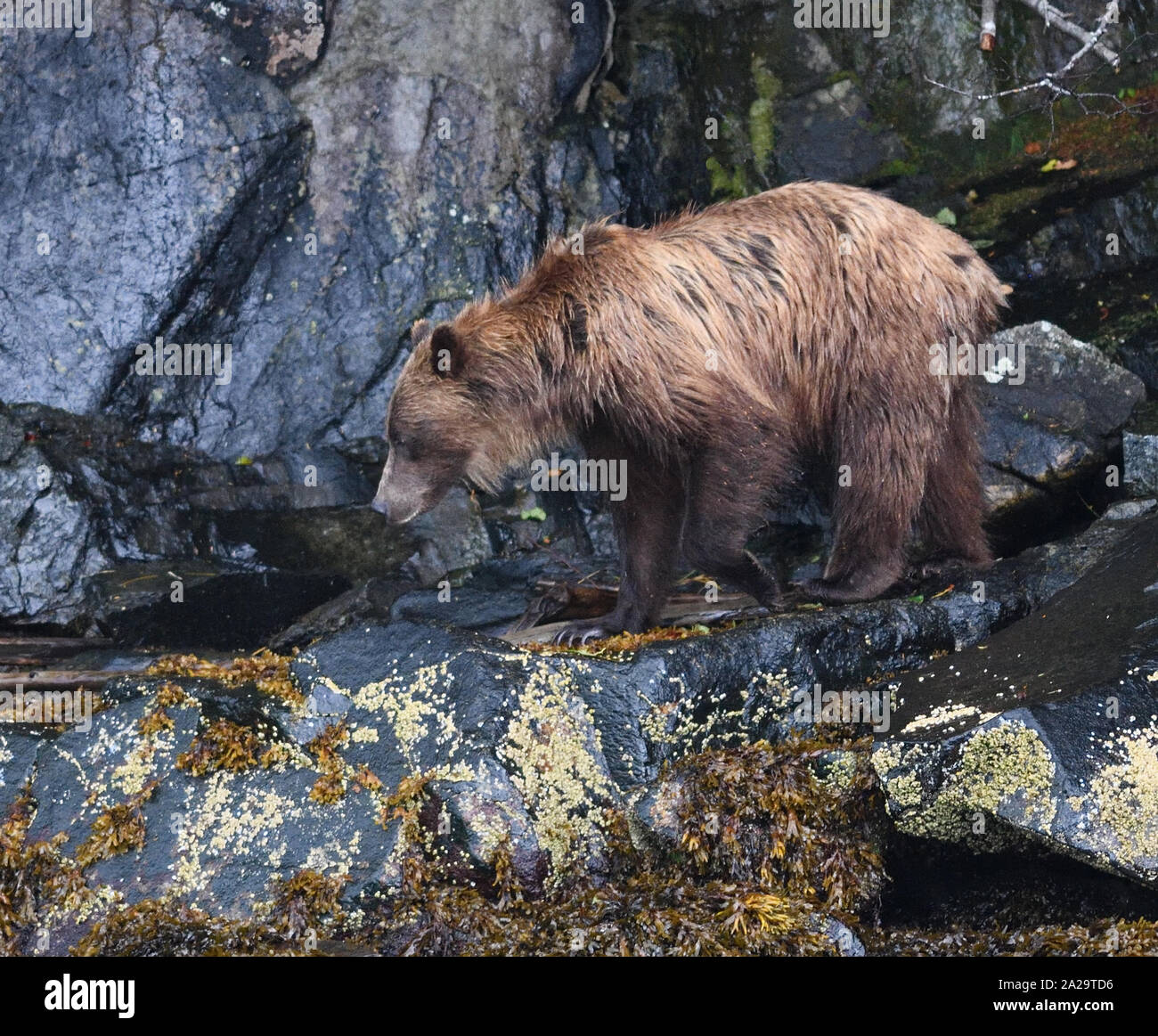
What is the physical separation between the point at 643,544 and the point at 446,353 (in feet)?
5.30

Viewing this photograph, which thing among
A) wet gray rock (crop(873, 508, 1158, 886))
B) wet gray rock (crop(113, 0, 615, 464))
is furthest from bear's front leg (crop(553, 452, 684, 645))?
wet gray rock (crop(113, 0, 615, 464))

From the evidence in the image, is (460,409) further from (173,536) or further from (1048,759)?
(1048,759)

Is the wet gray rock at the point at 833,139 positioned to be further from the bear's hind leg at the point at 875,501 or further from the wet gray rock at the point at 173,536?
the bear's hind leg at the point at 875,501

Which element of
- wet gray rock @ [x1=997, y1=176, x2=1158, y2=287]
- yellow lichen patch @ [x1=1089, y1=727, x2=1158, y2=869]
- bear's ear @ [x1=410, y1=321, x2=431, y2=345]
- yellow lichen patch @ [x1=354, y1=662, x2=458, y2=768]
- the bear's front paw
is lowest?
yellow lichen patch @ [x1=1089, y1=727, x2=1158, y2=869]

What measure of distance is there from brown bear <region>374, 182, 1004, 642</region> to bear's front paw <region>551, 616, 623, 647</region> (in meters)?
0.02

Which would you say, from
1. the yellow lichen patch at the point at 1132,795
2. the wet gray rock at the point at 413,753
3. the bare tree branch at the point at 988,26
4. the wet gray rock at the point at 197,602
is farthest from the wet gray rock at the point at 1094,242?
the yellow lichen patch at the point at 1132,795

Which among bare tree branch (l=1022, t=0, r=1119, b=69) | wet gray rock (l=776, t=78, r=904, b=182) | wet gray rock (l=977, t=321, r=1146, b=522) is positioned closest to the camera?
wet gray rock (l=977, t=321, r=1146, b=522)

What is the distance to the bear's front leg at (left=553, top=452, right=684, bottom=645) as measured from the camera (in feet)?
25.9

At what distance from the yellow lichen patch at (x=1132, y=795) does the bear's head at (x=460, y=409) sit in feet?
12.1

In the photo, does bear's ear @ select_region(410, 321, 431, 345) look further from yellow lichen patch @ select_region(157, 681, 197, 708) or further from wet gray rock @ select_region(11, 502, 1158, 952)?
yellow lichen patch @ select_region(157, 681, 197, 708)

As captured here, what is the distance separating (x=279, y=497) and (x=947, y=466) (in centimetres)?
511

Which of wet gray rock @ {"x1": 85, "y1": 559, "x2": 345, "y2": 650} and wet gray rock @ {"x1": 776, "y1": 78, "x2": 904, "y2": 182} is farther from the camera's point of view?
wet gray rock @ {"x1": 776, "y1": 78, "x2": 904, "y2": 182}

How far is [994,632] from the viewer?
23.7 feet

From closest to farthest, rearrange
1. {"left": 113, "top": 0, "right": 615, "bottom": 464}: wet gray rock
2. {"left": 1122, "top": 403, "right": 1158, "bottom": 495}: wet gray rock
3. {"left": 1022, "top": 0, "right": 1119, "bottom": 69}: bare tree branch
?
{"left": 1122, "top": 403, "right": 1158, "bottom": 495}: wet gray rock
{"left": 1022, "top": 0, "right": 1119, "bottom": 69}: bare tree branch
{"left": 113, "top": 0, "right": 615, "bottom": 464}: wet gray rock
